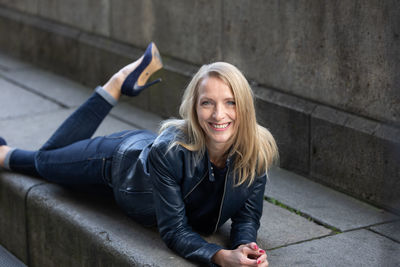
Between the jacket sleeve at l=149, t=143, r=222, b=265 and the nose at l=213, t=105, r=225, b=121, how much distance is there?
254mm

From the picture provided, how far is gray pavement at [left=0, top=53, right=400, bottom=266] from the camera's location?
10.0 feet

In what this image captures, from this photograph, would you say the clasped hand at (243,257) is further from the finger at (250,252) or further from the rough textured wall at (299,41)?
the rough textured wall at (299,41)

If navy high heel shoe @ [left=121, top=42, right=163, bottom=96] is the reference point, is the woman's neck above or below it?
below

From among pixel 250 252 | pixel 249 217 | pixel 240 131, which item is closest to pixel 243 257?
pixel 250 252

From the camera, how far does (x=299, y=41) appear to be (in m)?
4.01

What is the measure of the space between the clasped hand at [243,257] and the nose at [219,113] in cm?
53

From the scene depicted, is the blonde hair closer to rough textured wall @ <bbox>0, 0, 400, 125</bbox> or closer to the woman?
the woman

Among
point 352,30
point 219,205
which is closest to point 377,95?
point 352,30

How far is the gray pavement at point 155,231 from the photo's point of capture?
10.0 ft

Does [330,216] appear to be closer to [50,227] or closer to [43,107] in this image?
[50,227]

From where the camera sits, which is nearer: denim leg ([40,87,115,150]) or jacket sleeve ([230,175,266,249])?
jacket sleeve ([230,175,266,249])

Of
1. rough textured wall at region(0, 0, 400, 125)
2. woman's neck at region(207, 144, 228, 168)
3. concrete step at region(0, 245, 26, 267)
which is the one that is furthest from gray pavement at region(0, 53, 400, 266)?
rough textured wall at region(0, 0, 400, 125)

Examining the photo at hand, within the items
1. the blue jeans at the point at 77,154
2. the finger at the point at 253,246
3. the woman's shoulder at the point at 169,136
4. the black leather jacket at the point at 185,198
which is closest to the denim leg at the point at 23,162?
the blue jeans at the point at 77,154

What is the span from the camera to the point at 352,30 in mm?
3664
